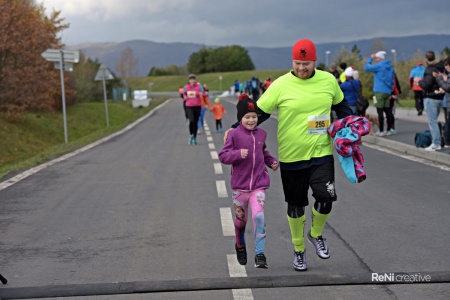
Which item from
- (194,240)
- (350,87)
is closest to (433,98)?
(350,87)

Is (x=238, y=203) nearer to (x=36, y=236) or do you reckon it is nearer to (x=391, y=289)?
(x=391, y=289)

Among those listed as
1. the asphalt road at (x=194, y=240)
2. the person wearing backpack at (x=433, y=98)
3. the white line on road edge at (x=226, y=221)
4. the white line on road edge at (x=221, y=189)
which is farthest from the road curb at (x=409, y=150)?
the white line on road edge at (x=226, y=221)

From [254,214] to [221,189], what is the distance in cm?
484

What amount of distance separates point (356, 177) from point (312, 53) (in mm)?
1047

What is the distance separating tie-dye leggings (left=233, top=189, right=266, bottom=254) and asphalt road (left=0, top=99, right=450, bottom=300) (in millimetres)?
226

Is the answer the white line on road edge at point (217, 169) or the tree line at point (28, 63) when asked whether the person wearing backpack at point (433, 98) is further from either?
the tree line at point (28, 63)

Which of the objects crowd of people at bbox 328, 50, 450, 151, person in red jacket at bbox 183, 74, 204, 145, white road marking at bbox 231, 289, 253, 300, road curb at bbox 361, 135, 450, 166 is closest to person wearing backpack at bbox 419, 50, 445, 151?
crowd of people at bbox 328, 50, 450, 151

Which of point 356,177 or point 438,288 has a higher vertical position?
point 356,177

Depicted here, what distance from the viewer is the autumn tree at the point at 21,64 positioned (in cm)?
3259

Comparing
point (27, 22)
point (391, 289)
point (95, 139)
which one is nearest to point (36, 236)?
point (391, 289)

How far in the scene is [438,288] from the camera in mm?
5387

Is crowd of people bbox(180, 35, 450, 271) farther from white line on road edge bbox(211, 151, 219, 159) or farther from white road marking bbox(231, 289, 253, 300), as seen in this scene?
white line on road edge bbox(211, 151, 219, 159)

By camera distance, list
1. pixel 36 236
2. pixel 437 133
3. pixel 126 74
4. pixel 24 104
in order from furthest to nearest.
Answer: pixel 126 74
pixel 24 104
pixel 437 133
pixel 36 236

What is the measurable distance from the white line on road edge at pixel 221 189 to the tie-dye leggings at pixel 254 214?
395 centimetres
